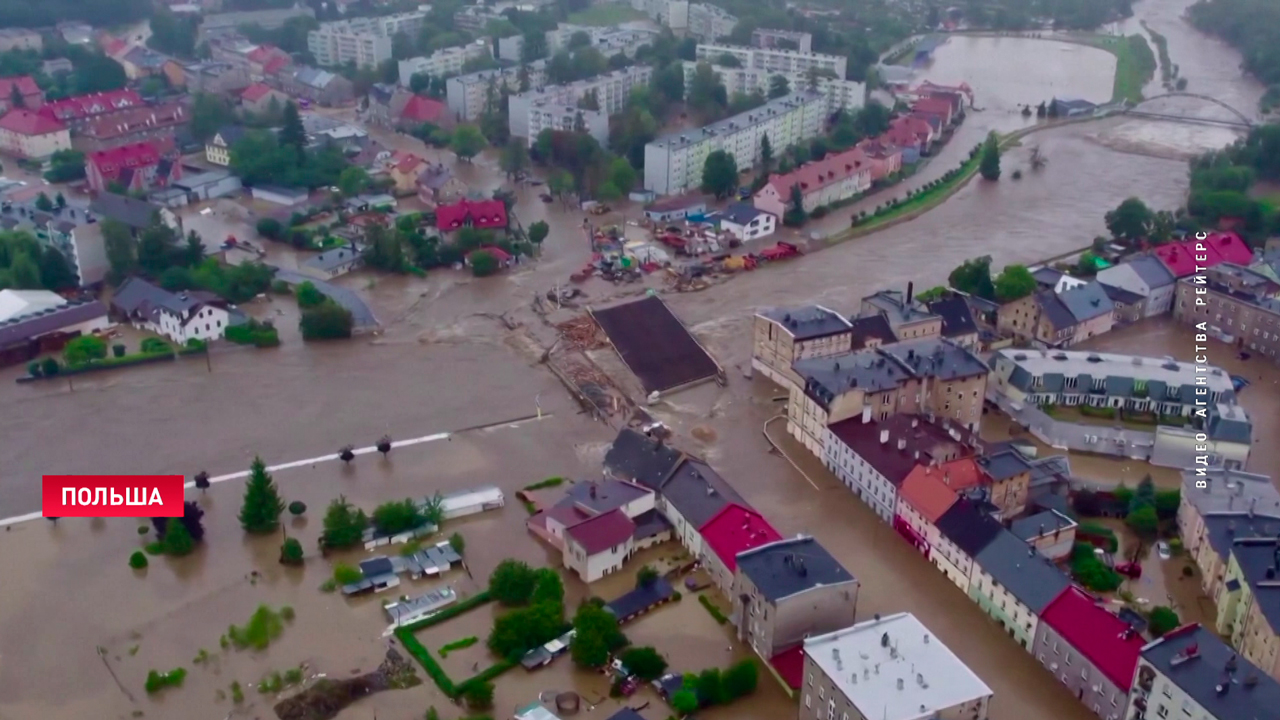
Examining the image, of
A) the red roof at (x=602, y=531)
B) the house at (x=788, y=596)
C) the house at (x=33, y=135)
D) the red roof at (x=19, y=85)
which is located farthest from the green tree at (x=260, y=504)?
the red roof at (x=19, y=85)

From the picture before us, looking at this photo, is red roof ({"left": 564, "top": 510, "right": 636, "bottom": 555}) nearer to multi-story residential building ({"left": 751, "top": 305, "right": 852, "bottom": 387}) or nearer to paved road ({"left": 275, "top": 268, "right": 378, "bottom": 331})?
multi-story residential building ({"left": 751, "top": 305, "right": 852, "bottom": 387})

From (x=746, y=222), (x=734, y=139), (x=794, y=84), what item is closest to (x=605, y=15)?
(x=794, y=84)

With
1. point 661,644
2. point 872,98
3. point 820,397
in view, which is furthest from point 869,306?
point 872,98

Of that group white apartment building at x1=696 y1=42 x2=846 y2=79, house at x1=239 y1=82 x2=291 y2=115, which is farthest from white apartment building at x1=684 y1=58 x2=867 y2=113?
house at x1=239 y1=82 x2=291 y2=115

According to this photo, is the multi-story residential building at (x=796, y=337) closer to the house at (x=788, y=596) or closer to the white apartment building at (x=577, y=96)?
the house at (x=788, y=596)

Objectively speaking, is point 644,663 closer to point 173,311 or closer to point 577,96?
point 173,311

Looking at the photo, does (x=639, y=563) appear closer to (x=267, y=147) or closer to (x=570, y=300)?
(x=570, y=300)
